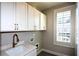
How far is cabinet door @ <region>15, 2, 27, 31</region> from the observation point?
1.09 m

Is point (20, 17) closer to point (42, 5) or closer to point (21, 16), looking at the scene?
point (21, 16)

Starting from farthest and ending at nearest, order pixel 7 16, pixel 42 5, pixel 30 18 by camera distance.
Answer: pixel 30 18, pixel 42 5, pixel 7 16

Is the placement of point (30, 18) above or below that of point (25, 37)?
above

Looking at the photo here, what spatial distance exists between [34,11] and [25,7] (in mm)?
150

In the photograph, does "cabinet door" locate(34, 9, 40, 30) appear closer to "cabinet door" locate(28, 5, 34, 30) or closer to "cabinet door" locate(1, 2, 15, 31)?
"cabinet door" locate(28, 5, 34, 30)

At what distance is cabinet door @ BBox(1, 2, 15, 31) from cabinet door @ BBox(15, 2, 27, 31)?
7 cm

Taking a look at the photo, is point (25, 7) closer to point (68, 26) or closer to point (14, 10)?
point (14, 10)

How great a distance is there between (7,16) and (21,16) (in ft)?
0.73

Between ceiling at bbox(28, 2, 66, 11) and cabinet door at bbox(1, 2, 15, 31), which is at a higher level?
ceiling at bbox(28, 2, 66, 11)

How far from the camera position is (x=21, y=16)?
1154 mm

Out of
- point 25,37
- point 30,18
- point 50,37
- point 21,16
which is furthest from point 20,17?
point 50,37

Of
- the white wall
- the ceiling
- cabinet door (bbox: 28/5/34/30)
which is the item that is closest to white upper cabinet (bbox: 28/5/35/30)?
cabinet door (bbox: 28/5/34/30)

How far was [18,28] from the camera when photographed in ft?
3.61

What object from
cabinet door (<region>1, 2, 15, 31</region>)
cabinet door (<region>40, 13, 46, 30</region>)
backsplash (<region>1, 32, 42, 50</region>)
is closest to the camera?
cabinet door (<region>1, 2, 15, 31</region>)
